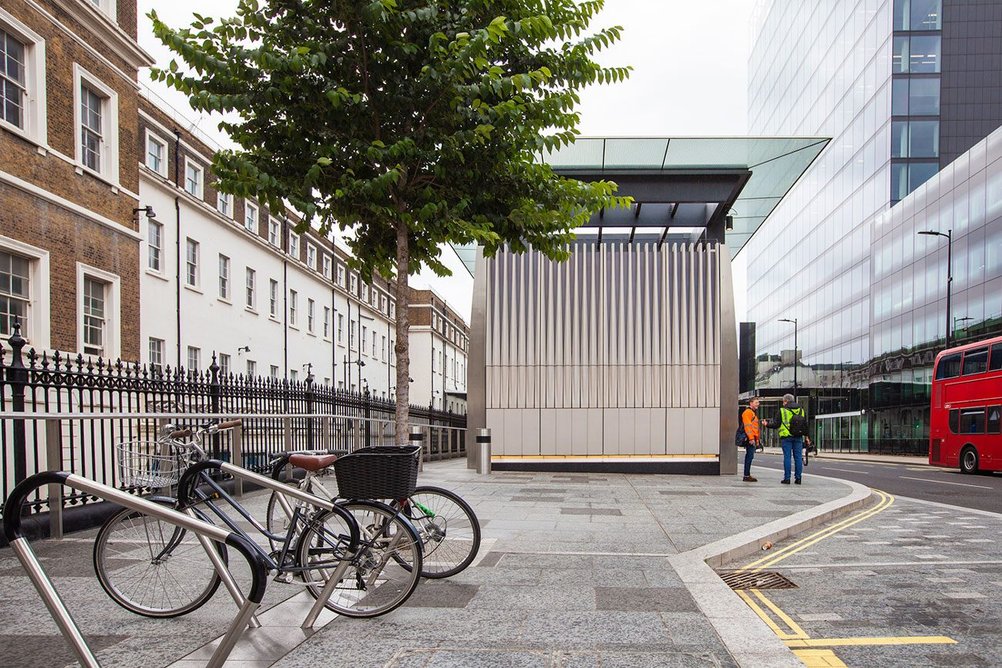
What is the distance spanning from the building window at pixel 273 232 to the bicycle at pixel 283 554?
3371cm

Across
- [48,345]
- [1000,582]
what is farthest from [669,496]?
[48,345]

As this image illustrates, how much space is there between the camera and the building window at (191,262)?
93.9ft

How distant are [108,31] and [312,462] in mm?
18211

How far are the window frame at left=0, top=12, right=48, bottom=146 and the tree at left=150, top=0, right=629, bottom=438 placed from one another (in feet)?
36.3

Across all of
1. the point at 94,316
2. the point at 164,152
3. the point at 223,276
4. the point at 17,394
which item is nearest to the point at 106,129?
the point at 94,316

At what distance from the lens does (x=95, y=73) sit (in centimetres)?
1836

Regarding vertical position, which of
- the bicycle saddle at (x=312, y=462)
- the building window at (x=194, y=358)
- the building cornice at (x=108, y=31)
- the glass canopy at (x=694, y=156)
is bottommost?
the bicycle saddle at (x=312, y=462)

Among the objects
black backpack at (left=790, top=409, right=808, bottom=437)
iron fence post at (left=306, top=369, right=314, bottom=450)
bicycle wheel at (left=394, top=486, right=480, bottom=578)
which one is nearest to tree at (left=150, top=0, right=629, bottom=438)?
bicycle wheel at (left=394, top=486, right=480, bottom=578)

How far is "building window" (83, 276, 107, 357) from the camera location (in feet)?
59.0

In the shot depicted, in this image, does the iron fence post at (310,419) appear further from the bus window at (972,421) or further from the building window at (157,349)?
the bus window at (972,421)

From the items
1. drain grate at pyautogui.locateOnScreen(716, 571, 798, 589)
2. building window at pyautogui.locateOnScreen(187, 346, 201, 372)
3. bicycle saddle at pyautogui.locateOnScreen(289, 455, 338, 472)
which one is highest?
building window at pyautogui.locateOnScreen(187, 346, 201, 372)

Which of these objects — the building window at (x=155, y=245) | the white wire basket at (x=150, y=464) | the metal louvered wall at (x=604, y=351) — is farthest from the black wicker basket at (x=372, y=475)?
the building window at (x=155, y=245)

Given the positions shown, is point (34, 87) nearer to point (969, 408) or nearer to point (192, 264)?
point (192, 264)

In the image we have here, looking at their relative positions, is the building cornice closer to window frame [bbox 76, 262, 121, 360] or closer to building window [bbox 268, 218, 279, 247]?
window frame [bbox 76, 262, 121, 360]
